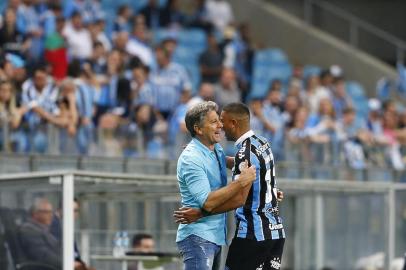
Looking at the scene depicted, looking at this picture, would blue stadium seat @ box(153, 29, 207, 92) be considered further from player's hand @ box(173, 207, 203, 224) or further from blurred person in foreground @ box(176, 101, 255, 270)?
player's hand @ box(173, 207, 203, 224)

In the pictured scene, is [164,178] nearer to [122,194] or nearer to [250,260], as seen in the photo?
[122,194]

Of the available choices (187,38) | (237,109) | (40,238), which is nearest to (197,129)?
(237,109)

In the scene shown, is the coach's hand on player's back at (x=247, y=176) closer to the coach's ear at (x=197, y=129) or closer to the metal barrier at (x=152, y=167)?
the coach's ear at (x=197, y=129)

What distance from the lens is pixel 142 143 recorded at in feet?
50.2

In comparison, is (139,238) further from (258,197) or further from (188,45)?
(188,45)

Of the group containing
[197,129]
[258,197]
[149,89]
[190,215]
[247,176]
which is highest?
[149,89]

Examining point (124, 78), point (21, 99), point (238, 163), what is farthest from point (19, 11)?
point (238, 163)

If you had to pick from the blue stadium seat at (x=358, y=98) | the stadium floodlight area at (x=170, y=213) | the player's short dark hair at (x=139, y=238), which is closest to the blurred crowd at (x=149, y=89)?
the blue stadium seat at (x=358, y=98)

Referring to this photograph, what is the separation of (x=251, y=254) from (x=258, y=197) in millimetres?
403

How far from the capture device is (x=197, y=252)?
9.09 m

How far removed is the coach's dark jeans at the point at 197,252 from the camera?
9.10m

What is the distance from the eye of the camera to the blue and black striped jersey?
9.24 meters

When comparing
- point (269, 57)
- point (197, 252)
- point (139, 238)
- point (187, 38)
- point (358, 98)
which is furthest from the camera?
point (358, 98)

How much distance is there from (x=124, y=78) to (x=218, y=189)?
29.8ft
